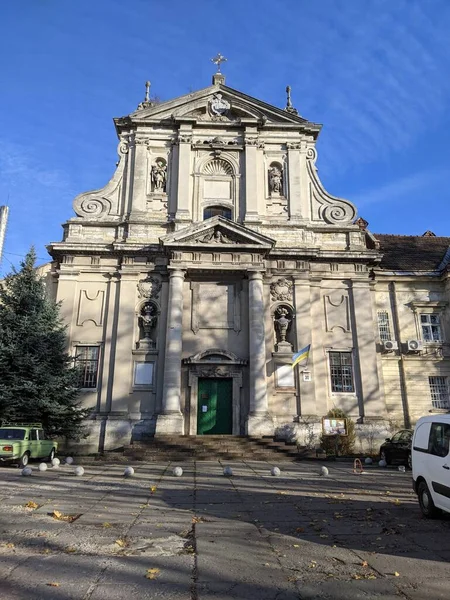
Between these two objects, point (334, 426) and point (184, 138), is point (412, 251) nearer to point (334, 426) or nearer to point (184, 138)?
point (334, 426)

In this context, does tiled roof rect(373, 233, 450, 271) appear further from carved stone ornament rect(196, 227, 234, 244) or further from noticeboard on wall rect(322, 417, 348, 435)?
noticeboard on wall rect(322, 417, 348, 435)

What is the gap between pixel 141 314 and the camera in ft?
71.7

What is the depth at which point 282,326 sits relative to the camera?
21.6m

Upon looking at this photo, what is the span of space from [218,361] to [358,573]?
634 inches

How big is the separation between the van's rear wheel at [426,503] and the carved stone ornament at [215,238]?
15571 mm

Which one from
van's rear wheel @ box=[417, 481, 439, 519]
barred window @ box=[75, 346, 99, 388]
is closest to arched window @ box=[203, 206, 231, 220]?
barred window @ box=[75, 346, 99, 388]

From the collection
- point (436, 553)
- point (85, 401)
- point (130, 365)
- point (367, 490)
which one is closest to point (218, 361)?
point (130, 365)

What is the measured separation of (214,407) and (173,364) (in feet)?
9.26

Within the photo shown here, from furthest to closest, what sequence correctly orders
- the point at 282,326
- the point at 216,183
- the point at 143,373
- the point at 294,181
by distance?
the point at 294,181, the point at 216,183, the point at 282,326, the point at 143,373

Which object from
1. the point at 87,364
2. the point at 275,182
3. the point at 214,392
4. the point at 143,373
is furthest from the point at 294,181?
the point at 87,364

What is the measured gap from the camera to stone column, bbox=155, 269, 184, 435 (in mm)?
19281

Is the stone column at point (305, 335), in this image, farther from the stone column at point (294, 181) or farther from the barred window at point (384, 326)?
the barred window at point (384, 326)

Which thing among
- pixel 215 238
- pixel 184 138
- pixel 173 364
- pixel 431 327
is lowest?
pixel 173 364

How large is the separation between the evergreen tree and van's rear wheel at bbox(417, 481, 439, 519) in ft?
47.3
